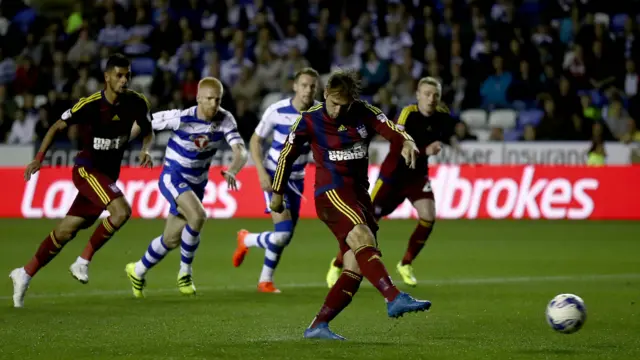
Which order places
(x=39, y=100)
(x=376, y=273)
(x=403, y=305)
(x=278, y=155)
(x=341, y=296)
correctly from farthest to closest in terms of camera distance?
(x=39, y=100), (x=278, y=155), (x=341, y=296), (x=376, y=273), (x=403, y=305)

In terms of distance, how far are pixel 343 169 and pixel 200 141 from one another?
348 centimetres

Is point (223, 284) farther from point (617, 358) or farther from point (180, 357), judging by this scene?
point (617, 358)

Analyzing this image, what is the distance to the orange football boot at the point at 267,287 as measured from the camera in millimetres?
12081

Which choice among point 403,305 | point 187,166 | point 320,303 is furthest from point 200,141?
point 403,305

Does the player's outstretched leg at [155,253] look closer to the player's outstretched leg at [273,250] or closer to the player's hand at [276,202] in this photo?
the player's outstretched leg at [273,250]

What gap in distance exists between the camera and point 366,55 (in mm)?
25500

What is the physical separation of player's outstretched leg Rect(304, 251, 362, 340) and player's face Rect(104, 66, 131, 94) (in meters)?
3.59

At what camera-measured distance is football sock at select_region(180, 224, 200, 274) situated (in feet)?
38.9

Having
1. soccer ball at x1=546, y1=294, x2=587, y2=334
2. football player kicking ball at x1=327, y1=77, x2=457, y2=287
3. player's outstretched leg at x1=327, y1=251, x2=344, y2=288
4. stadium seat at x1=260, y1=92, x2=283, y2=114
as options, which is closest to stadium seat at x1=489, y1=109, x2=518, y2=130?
stadium seat at x1=260, y1=92, x2=283, y2=114

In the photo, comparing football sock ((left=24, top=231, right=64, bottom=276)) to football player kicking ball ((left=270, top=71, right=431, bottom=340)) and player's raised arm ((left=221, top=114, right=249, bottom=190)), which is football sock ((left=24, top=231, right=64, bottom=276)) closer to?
player's raised arm ((left=221, top=114, right=249, bottom=190))

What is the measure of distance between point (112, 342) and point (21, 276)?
2.60 m

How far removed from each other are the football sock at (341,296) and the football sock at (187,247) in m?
3.70

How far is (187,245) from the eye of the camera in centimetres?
1195

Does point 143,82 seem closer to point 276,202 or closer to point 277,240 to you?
point 277,240
